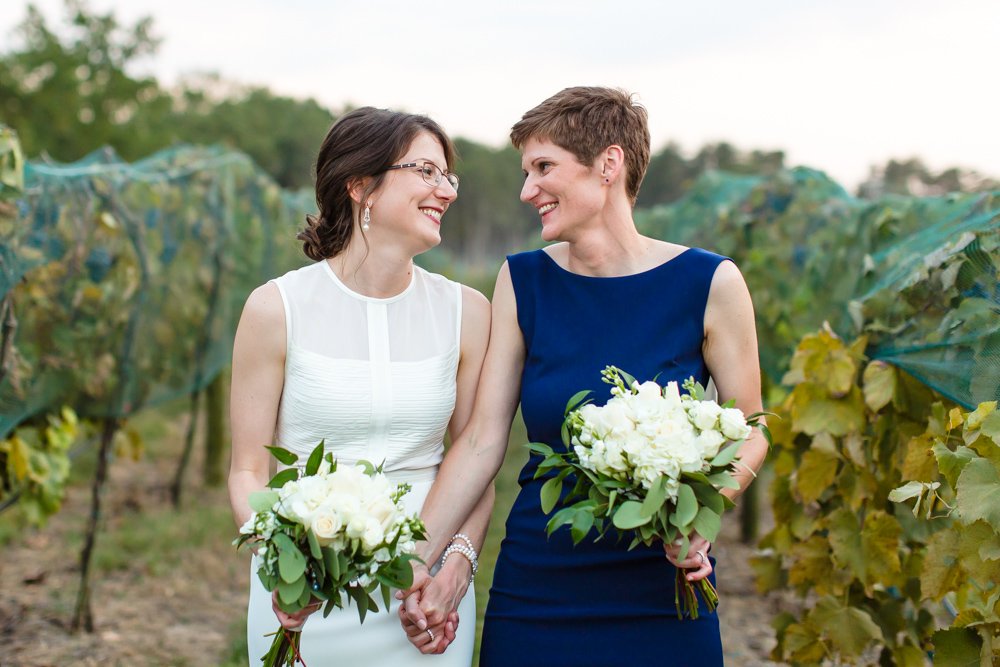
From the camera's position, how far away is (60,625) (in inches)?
180

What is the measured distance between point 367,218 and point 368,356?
0.37 m

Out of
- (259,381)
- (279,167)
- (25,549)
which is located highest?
(279,167)

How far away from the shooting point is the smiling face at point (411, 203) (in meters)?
2.43

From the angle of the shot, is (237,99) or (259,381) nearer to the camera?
(259,381)

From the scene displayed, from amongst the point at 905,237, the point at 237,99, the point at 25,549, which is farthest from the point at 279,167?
the point at 905,237

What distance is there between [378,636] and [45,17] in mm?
24797

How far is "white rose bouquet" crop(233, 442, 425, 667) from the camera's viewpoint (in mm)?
1846

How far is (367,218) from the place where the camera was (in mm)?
2490

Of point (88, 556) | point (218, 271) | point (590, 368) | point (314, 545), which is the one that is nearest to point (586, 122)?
point (590, 368)

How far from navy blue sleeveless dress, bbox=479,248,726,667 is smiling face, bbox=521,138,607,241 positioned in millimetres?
183

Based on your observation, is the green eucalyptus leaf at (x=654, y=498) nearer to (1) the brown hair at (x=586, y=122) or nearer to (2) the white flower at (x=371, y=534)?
(2) the white flower at (x=371, y=534)

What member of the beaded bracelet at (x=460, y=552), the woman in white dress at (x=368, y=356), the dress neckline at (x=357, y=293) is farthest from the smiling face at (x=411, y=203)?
the beaded bracelet at (x=460, y=552)

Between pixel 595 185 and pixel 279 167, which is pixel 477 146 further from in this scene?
pixel 595 185

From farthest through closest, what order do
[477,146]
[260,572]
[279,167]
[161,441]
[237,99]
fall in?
[477,146]
[237,99]
[279,167]
[161,441]
[260,572]
